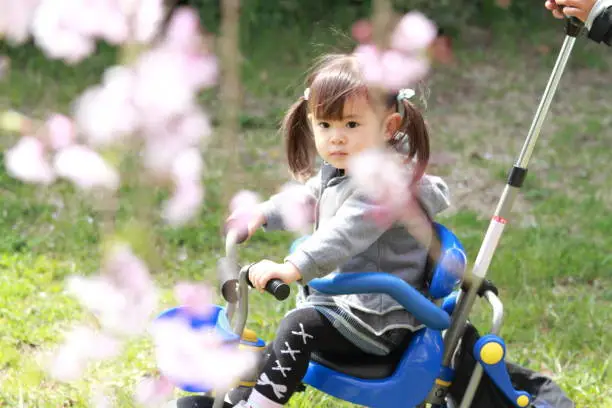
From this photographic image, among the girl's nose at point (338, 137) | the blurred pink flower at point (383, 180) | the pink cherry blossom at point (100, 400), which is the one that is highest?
the girl's nose at point (338, 137)

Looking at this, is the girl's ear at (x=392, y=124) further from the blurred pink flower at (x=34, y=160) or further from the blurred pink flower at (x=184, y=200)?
the blurred pink flower at (x=184, y=200)

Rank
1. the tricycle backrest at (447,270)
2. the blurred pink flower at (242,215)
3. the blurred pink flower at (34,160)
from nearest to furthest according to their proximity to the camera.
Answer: the blurred pink flower at (34,160) < the tricycle backrest at (447,270) < the blurred pink flower at (242,215)

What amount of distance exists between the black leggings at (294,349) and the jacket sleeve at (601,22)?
75cm

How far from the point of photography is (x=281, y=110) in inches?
211

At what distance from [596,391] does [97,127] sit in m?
1.92

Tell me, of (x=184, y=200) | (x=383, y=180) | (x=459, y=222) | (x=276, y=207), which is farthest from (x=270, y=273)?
(x=459, y=222)

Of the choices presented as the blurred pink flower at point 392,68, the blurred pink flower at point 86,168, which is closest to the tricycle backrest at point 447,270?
the blurred pink flower at point 392,68

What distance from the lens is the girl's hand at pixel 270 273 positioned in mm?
1719

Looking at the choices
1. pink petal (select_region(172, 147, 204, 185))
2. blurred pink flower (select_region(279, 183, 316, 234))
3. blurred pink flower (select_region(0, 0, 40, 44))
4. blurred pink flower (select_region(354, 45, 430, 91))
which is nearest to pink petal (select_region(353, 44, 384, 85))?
blurred pink flower (select_region(354, 45, 430, 91))

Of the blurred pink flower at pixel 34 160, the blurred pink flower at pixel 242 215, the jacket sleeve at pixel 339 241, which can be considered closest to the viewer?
the blurred pink flower at pixel 34 160

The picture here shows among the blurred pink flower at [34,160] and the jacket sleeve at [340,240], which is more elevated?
the blurred pink flower at [34,160]

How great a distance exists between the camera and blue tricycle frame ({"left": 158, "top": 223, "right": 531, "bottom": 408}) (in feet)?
6.05

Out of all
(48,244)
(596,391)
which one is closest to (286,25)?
(48,244)

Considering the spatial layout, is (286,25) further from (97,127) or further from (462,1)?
(97,127)
